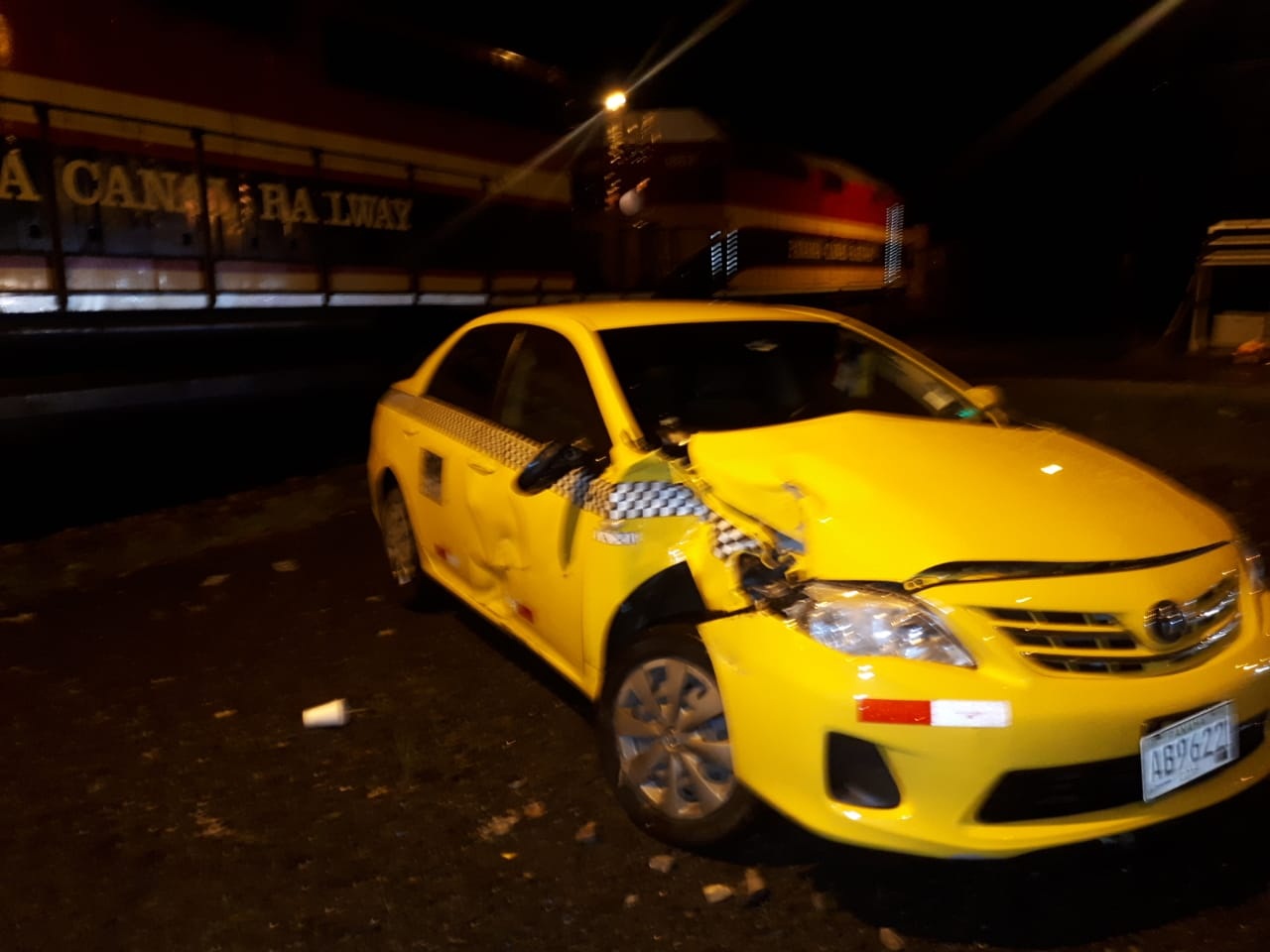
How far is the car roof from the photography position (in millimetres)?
4223

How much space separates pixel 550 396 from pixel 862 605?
1.79 metres

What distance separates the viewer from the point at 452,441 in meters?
4.48

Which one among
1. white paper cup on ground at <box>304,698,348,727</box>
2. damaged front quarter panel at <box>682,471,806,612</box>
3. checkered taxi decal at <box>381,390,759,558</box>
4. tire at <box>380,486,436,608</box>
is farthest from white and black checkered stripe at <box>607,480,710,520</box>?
tire at <box>380,486,436,608</box>

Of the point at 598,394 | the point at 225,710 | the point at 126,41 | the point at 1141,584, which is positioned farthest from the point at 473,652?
the point at 126,41

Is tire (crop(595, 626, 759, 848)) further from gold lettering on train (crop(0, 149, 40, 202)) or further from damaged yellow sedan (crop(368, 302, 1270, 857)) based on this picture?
gold lettering on train (crop(0, 149, 40, 202))

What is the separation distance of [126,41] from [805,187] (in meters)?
11.4

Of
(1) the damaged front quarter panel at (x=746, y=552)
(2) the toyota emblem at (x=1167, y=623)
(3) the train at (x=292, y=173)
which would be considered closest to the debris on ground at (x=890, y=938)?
(1) the damaged front quarter panel at (x=746, y=552)

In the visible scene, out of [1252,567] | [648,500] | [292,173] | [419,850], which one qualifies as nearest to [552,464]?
[648,500]

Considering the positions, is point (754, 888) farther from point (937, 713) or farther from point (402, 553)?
point (402, 553)

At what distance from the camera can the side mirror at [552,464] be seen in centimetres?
357

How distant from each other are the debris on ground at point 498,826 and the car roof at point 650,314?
1776 millimetres

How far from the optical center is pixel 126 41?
698 cm

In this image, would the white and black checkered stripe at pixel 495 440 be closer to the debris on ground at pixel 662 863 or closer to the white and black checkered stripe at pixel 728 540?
the white and black checkered stripe at pixel 728 540

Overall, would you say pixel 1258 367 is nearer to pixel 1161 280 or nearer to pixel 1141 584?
pixel 1141 584
